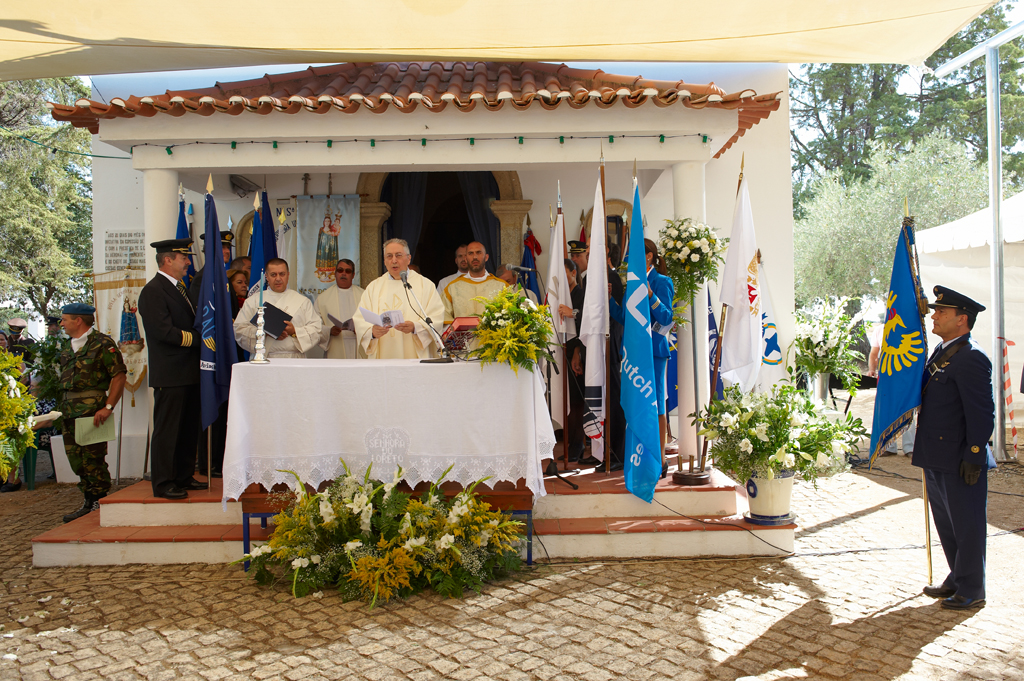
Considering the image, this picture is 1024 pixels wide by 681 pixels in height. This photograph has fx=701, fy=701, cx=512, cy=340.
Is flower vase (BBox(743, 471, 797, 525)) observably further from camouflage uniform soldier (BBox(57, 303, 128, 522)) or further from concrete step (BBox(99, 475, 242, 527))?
camouflage uniform soldier (BBox(57, 303, 128, 522))

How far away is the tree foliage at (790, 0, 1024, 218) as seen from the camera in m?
24.0

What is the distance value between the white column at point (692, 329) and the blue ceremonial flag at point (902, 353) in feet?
6.16

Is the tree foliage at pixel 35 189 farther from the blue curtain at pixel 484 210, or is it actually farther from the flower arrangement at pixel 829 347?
the flower arrangement at pixel 829 347

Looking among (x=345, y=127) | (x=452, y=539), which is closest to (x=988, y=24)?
(x=345, y=127)

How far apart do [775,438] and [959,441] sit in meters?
1.24

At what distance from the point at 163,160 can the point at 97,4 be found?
1.35 metres

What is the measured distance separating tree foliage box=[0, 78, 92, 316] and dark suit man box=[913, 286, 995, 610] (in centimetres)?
1893

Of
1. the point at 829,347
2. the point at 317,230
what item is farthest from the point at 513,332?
the point at 829,347

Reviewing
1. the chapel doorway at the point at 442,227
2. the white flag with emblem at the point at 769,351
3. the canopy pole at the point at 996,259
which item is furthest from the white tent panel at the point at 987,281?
the chapel doorway at the point at 442,227

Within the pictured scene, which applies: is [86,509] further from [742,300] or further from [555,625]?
[742,300]

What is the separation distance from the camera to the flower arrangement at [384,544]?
4293 millimetres

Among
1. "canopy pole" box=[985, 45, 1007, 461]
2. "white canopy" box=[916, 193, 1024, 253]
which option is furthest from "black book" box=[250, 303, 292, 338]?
"white canopy" box=[916, 193, 1024, 253]

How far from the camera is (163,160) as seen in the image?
6.24 m

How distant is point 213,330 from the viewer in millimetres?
5586
